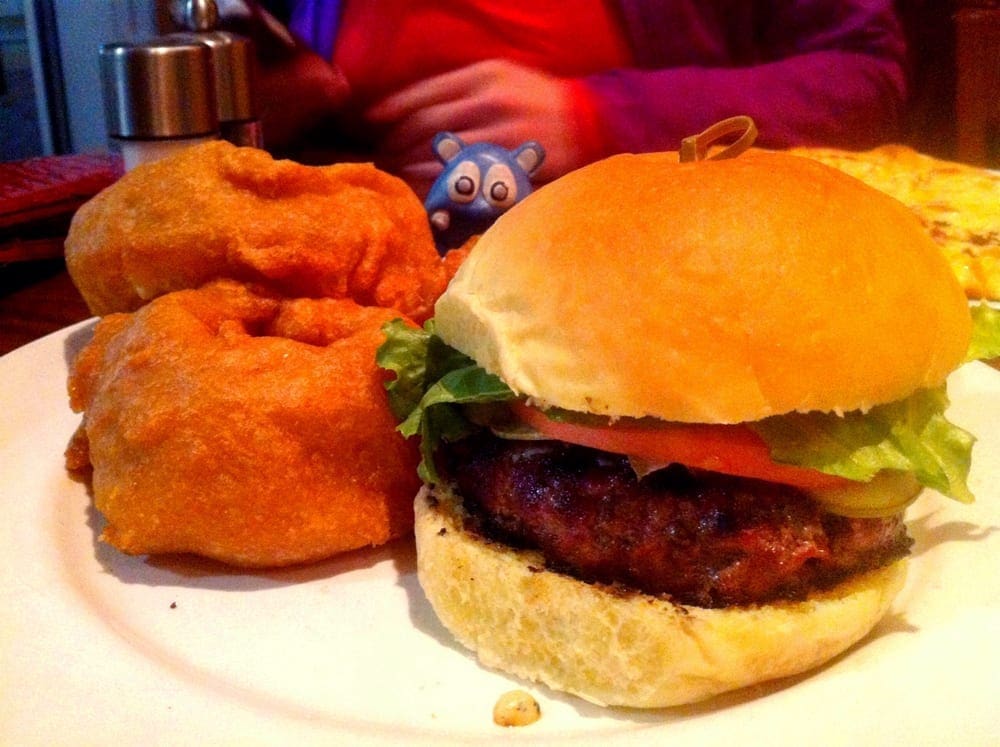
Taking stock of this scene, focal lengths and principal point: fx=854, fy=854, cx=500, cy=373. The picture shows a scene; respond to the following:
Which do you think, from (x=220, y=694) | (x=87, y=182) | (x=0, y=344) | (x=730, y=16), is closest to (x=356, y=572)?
(x=220, y=694)

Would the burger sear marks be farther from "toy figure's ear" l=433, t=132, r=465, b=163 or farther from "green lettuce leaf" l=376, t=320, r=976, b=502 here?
"toy figure's ear" l=433, t=132, r=465, b=163

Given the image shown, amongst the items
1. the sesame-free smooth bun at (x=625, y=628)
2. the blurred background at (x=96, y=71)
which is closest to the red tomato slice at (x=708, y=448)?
the sesame-free smooth bun at (x=625, y=628)

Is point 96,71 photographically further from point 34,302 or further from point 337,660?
point 337,660

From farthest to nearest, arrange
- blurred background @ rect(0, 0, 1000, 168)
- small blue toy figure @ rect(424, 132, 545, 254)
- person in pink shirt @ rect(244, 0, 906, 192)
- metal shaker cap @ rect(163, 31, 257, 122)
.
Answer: blurred background @ rect(0, 0, 1000, 168), person in pink shirt @ rect(244, 0, 906, 192), metal shaker cap @ rect(163, 31, 257, 122), small blue toy figure @ rect(424, 132, 545, 254)

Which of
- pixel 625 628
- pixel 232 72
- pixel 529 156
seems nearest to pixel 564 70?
pixel 529 156

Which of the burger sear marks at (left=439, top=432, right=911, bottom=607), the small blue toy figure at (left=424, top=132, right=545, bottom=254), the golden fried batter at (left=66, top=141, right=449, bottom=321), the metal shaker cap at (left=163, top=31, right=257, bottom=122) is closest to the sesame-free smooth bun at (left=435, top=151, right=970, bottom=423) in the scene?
the burger sear marks at (left=439, top=432, right=911, bottom=607)

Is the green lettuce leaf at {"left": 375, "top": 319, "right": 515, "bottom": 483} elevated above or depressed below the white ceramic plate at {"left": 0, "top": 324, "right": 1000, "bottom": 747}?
above
